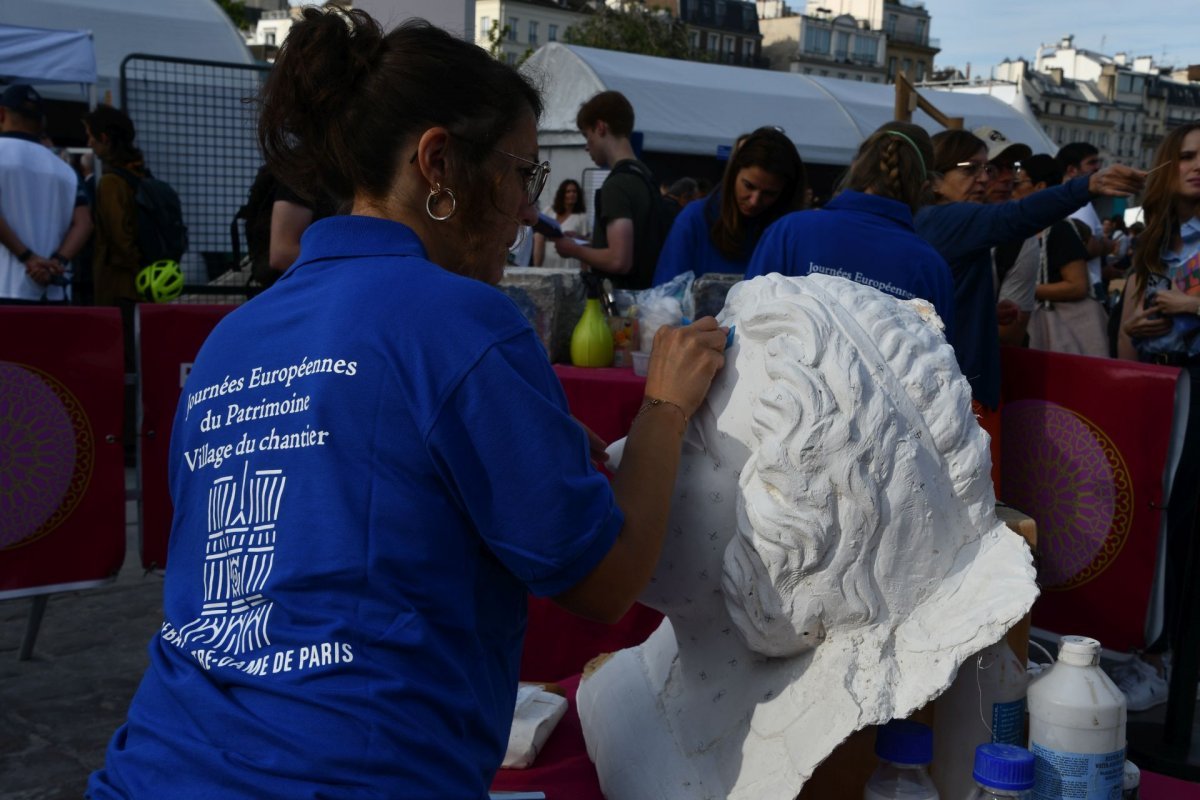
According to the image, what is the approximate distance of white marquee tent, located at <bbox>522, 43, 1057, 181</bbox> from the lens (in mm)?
15180

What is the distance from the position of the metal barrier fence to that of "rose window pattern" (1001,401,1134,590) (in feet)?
14.1

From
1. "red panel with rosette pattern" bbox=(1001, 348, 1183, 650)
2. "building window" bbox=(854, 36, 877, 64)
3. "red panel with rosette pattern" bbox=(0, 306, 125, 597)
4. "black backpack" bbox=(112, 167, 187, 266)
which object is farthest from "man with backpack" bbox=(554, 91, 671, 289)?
"building window" bbox=(854, 36, 877, 64)

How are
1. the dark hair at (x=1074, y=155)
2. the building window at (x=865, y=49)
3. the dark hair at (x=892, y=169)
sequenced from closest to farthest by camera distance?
the dark hair at (x=892, y=169) → the dark hair at (x=1074, y=155) → the building window at (x=865, y=49)

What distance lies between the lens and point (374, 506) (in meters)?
1.28

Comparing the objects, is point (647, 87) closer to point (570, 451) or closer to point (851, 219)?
point (851, 219)

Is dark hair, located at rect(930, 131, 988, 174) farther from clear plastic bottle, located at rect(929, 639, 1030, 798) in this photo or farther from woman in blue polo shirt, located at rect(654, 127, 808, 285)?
clear plastic bottle, located at rect(929, 639, 1030, 798)

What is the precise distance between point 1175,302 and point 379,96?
3.39 meters

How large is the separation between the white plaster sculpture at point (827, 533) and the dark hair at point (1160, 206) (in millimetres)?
2818

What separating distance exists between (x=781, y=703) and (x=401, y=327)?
0.79 metres

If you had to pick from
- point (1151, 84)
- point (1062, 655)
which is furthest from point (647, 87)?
point (1151, 84)

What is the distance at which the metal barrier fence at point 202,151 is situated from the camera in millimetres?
6566

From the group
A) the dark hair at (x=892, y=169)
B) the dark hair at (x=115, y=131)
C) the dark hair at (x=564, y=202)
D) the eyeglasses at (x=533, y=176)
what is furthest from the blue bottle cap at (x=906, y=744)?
the dark hair at (x=564, y=202)

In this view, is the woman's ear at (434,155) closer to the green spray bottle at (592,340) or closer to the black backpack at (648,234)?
the green spray bottle at (592,340)

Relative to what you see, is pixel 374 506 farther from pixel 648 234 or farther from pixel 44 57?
pixel 44 57
